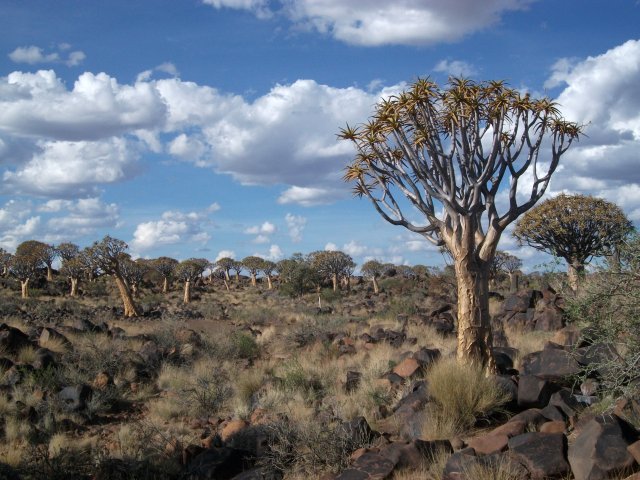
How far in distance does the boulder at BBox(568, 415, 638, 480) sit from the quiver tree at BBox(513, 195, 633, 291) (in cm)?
1828

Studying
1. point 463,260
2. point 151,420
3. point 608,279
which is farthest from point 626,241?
point 151,420

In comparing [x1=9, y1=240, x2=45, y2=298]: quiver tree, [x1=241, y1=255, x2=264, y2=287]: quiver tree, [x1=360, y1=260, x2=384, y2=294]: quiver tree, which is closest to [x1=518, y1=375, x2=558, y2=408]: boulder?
[x1=9, y1=240, x2=45, y2=298]: quiver tree

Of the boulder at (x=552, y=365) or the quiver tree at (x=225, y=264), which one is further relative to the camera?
the quiver tree at (x=225, y=264)

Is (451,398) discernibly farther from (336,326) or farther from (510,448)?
(336,326)

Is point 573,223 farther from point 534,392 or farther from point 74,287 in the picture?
point 74,287

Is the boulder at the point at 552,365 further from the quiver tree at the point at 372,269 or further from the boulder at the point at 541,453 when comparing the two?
the quiver tree at the point at 372,269

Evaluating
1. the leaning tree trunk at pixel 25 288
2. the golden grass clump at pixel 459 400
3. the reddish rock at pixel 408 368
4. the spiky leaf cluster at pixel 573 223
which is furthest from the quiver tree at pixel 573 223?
the leaning tree trunk at pixel 25 288

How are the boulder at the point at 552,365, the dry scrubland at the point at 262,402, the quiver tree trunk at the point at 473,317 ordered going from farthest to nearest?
1. the quiver tree trunk at the point at 473,317
2. the boulder at the point at 552,365
3. the dry scrubland at the point at 262,402

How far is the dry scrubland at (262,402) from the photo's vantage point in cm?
808

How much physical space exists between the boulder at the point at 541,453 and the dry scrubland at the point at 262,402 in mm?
103

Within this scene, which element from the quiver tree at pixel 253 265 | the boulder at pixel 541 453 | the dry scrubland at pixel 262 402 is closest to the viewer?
the boulder at pixel 541 453

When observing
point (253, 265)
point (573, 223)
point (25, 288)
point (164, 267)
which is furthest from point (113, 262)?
point (253, 265)

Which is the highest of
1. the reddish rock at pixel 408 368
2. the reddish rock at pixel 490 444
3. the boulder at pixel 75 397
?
the reddish rock at pixel 408 368

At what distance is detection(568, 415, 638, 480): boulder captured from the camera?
5918 millimetres
